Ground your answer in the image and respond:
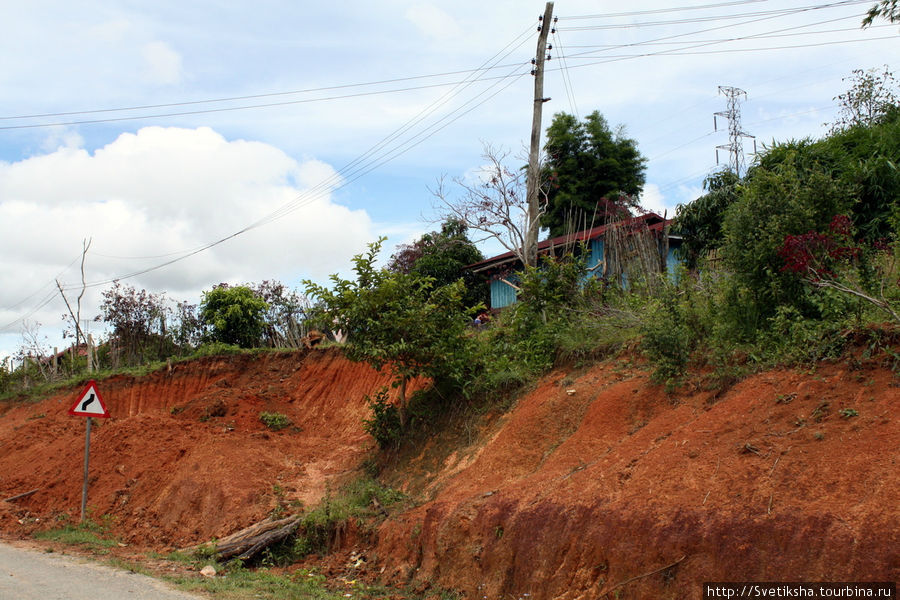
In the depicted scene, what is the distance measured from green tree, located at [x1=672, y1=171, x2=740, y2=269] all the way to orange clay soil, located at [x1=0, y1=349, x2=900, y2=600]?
6.35m

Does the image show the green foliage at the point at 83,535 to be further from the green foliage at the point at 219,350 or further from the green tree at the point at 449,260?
the green tree at the point at 449,260

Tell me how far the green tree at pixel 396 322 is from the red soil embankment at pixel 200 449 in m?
2.82

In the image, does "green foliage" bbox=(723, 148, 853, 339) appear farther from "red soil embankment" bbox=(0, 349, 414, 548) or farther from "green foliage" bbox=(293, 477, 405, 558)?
"red soil embankment" bbox=(0, 349, 414, 548)

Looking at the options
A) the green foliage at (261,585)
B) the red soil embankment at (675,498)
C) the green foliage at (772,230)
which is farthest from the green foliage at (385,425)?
the green foliage at (772,230)

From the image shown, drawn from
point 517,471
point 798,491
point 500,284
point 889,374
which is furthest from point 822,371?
point 500,284

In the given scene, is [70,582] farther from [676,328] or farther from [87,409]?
[676,328]

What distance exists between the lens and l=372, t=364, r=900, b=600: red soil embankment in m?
5.78

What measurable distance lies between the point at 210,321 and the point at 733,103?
23.5m

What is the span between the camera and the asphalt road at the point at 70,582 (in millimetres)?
8242

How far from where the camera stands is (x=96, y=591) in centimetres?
851

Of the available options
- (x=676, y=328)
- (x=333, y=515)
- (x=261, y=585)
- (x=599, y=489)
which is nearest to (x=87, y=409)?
(x=333, y=515)

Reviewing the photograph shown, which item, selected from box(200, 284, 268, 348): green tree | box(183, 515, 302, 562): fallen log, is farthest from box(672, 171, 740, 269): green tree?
box(200, 284, 268, 348): green tree

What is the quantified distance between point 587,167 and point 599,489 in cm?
2310

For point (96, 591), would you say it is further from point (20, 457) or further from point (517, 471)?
point (20, 457)
